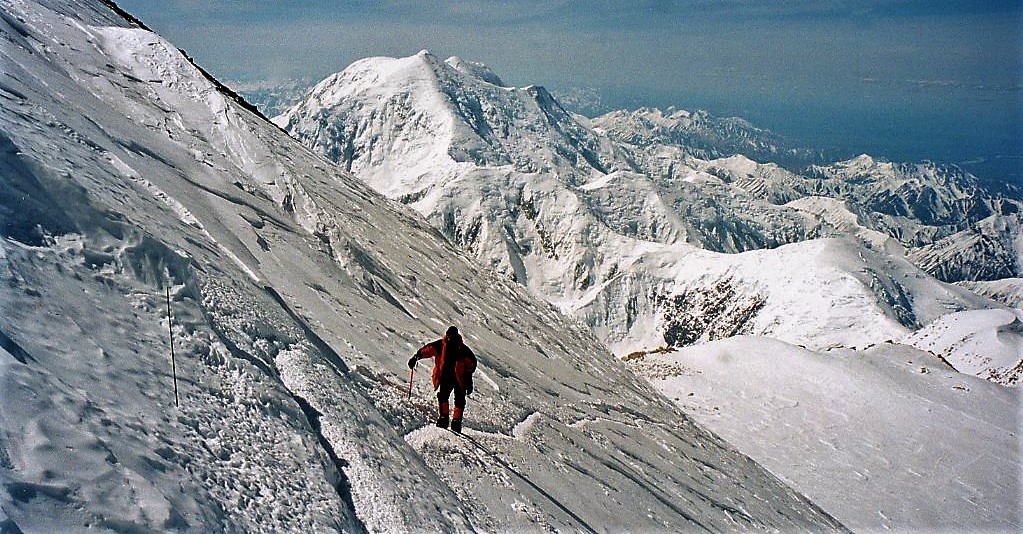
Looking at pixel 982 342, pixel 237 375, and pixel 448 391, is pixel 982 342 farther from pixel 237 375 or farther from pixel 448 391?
pixel 237 375

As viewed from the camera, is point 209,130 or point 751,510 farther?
point 209,130

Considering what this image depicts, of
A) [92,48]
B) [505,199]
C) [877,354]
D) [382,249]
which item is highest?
[92,48]

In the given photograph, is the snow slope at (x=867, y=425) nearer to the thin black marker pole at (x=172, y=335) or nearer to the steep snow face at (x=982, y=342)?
the thin black marker pole at (x=172, y=335)

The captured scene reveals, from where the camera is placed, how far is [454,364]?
26.5ft

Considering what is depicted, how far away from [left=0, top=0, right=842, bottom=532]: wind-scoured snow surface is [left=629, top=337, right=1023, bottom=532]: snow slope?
21.7 ft

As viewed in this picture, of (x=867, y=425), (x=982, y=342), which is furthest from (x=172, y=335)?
(x=982, y=342)

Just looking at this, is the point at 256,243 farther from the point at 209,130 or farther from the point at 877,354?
the point at 877,354

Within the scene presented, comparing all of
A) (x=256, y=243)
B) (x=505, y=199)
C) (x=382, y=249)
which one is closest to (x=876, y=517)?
(x=382, y=249)

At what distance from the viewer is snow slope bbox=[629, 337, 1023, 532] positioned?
64.5 ft

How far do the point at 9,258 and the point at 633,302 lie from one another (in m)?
125

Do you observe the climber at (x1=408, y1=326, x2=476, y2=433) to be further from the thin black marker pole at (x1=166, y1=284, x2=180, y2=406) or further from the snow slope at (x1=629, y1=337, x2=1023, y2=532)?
the snow slope at (x1=629, y1=337, x2=1023, y2=532)

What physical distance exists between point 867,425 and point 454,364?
24.1m

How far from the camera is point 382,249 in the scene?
53.7 feet

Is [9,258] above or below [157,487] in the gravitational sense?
above
